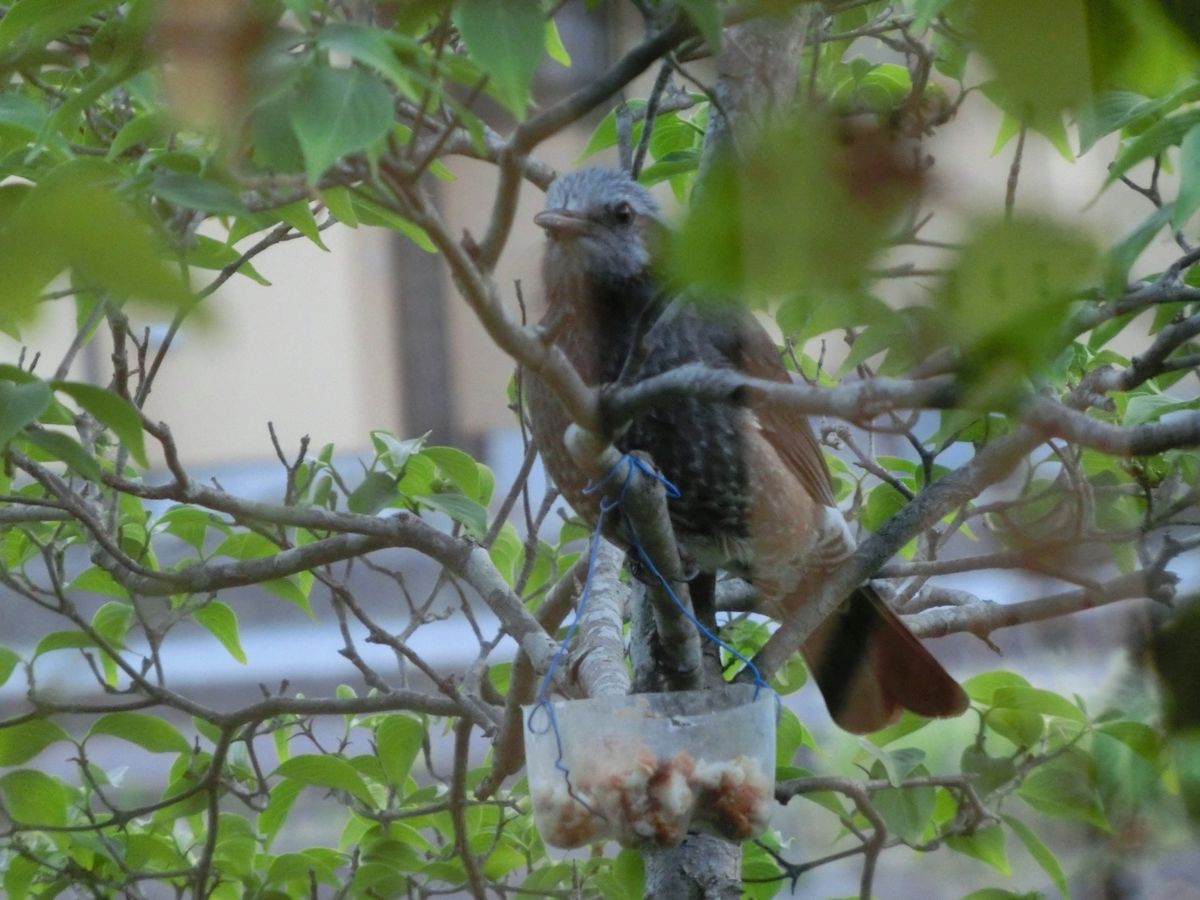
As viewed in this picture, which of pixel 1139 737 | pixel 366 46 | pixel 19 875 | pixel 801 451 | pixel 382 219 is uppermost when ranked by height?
pixel 382 219

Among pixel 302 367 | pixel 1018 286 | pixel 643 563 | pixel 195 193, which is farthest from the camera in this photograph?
pixel 302 367

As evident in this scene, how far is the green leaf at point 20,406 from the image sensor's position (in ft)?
2.79

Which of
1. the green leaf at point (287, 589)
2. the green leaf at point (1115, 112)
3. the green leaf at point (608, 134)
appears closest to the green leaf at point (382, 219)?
the green leaf at point (608, 134)

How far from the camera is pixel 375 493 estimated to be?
1.98 meters

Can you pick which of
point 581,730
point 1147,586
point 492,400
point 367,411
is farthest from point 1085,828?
point 367,411

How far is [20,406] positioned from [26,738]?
135 cm

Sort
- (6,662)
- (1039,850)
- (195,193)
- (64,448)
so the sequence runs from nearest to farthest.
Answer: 1. (195,193)
2. (64,448)
3. (1039,850)
4. (6,662)

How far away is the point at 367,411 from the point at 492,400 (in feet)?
1.44

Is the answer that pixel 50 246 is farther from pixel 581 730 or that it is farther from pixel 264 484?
pixel 264 484

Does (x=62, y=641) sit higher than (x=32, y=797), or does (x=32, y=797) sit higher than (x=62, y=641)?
(x=62, y=641)

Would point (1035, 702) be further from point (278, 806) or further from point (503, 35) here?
point (503, 35)

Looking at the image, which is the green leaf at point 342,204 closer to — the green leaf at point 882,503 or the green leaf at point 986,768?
the green leaf at point 882,503

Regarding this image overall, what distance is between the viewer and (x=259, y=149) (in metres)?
0.64

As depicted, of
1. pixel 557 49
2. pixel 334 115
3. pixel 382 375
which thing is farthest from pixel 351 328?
pixel 334 115
